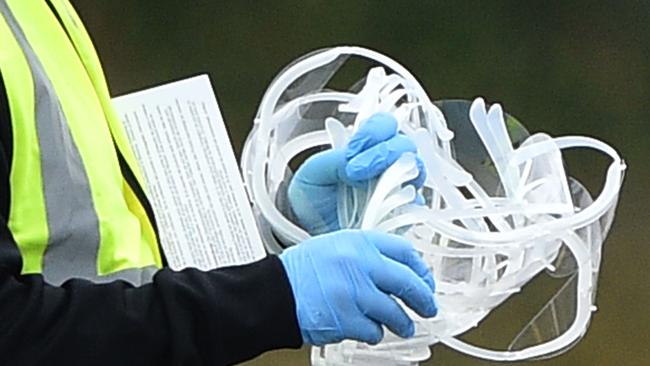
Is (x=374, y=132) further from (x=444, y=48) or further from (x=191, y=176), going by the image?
(x=444, y=48)

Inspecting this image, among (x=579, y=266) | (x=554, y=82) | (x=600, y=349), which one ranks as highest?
(x=579, y=266)

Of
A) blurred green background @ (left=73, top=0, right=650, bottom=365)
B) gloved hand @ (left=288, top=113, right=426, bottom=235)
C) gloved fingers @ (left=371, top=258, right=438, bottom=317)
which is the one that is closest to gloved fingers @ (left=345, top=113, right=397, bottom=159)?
gloved hand @ (left=288, top=113, right=426, bottom=235)

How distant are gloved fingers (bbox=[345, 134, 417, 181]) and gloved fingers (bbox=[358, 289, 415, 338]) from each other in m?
0.09

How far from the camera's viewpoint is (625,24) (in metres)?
1.60

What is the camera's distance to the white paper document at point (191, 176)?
0.79 m

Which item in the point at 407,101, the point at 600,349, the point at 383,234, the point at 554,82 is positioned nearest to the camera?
the point at 383,234

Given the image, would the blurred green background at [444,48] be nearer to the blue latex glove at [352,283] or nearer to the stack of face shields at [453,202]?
the stack of face shields at [453,202]

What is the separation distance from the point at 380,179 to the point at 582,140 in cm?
16

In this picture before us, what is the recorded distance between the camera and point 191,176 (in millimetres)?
802

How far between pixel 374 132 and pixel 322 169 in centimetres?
7

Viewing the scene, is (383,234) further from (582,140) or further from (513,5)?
(513,5)

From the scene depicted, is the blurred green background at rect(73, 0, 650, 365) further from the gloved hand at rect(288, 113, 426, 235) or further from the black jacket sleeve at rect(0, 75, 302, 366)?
the black jacket sleeve at rect(0, 75, 302, 366)

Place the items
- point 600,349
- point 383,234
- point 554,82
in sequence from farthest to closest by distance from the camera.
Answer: point 554,82
point 600,349
point 383,234

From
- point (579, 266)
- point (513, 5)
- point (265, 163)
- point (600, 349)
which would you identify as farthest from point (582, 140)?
point (513, 5)
